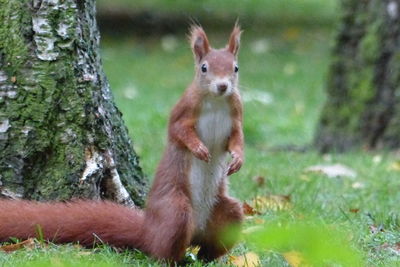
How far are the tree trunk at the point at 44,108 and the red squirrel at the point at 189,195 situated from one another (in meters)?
0.27

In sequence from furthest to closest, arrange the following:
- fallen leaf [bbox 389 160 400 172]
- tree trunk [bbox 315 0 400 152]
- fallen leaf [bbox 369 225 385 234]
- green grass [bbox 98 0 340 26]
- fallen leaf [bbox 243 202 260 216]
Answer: green grass [bbox 98 0 340 26] → tree trunk [bbox 315 0 400 152] → fallen leaf [bbox 389 160 400 172] → fallen leaf [bbox 243 202 260 216] → fallen leaf [bbox 369 225 385 234]

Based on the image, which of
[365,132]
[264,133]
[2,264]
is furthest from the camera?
[264,133]

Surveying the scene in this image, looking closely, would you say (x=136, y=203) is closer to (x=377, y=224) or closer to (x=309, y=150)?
(x=377, y=224)

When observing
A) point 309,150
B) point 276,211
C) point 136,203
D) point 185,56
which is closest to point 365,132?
point 309,150

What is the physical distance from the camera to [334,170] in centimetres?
581

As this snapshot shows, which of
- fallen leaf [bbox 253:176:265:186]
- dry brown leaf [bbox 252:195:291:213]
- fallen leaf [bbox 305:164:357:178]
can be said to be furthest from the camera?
fallen leaf [bbox 305:164:357:178]

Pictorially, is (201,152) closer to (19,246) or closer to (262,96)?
(19,246)

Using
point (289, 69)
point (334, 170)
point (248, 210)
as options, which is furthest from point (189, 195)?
point (289, 69)

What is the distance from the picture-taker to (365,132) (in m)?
7.32

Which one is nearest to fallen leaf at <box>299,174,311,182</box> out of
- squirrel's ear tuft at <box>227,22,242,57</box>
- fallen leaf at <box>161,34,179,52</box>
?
squirrel's ear tuft at <box>227,22,242,57</box>

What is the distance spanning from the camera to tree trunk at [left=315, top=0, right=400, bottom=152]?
23.3 ft

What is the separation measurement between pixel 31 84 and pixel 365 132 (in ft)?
13.0

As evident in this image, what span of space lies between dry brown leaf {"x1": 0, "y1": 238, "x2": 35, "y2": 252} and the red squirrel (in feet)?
0.14

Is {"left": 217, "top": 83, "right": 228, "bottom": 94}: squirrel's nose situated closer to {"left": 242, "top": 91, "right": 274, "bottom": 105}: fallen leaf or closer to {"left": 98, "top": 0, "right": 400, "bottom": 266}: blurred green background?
{"left": 98, "top": 0, "right": 400, "bottom": 266}: blurred green background
